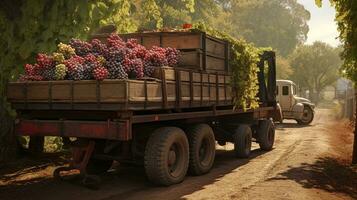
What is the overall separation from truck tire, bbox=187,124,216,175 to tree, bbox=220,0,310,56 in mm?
70020

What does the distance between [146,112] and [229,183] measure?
2.13 meters

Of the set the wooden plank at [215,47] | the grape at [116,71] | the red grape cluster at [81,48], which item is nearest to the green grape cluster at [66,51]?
the red grape cluster at [81,48]

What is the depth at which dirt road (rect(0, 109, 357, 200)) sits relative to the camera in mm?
7348

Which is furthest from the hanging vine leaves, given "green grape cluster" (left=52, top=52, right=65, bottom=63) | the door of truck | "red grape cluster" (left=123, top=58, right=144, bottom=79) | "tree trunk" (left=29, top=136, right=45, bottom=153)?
the door of truck

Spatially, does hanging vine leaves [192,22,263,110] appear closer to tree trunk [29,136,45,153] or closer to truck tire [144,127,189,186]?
truck tire [144,127,189,186]

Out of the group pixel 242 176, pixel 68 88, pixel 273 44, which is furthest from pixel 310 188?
pixel 273 44

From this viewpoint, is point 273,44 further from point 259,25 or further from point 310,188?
point 310,188

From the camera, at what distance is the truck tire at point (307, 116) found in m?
25.6

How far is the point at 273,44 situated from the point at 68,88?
78.4 m

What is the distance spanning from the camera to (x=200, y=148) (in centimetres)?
959

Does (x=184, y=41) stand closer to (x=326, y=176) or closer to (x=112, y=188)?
(x=112, y=188)

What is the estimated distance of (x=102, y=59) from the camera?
7488mm

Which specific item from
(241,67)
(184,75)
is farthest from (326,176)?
(184,75)

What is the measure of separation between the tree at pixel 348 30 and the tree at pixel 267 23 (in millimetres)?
67713
